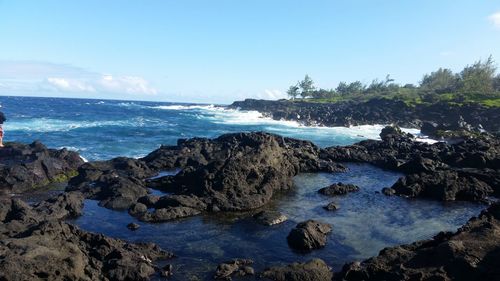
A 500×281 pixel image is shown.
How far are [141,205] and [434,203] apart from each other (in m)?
21.0

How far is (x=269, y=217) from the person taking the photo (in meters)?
26.8

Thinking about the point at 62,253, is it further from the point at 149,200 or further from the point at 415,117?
the point at 415,117

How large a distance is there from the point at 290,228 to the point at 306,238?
328cm

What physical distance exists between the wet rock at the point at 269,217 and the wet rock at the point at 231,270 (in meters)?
6.93

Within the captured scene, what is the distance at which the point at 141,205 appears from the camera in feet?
92.8

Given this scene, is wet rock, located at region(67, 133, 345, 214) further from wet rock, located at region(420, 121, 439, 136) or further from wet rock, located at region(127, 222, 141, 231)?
wet rock, located at region(420, 121, 439, 136)

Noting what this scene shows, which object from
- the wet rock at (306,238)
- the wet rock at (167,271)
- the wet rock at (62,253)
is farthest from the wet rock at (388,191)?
the wet rock at (167,271)

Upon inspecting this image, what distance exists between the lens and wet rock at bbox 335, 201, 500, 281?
15.2 metres

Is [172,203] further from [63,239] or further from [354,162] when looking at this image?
[354,162]

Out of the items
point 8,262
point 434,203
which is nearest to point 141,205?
point 8,262

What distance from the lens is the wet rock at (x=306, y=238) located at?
873 inches

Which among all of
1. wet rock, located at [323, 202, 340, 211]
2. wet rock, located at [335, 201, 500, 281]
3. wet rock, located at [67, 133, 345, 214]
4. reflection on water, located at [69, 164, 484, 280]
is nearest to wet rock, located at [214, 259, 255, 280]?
reflection on water, located at [69, 164, 484, 280]

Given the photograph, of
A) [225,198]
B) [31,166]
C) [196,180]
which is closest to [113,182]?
[196,180]

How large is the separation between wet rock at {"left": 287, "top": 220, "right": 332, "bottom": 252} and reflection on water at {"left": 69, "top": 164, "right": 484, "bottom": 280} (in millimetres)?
459
